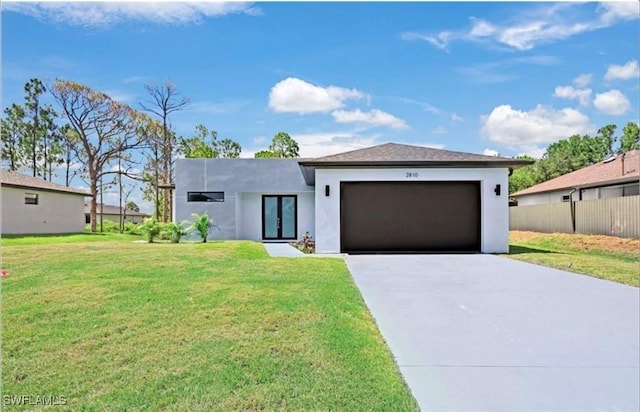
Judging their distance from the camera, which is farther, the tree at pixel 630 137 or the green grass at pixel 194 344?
the tree at pixel 630 137

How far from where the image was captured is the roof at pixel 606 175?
65.9ft

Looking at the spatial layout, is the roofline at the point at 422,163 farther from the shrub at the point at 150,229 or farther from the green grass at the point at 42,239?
the green grass at the point at 42,239

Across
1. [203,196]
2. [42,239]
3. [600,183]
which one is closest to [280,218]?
[203,196]

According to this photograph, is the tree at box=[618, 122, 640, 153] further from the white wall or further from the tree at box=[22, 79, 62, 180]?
the tree at box=[22, 79, 62, 180]

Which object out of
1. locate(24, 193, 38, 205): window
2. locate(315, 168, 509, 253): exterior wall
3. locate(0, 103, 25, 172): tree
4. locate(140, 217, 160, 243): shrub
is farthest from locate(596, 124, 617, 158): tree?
locate(0, 103, 25, 172): tree

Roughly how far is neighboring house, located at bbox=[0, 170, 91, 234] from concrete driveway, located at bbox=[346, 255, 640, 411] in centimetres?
2024

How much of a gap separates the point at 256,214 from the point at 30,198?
12169 mm

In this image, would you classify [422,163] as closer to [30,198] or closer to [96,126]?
[30,198]

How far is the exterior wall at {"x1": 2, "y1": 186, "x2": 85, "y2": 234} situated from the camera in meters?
21.5

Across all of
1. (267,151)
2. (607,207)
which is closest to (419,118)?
(607,207)

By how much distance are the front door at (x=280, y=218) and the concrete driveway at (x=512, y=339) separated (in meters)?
11.8

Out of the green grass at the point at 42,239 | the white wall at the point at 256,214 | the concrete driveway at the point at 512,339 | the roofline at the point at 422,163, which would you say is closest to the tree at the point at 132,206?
the green grass at the point at 42,239

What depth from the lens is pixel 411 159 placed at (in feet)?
45.3

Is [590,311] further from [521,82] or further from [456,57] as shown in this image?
[521,82]
